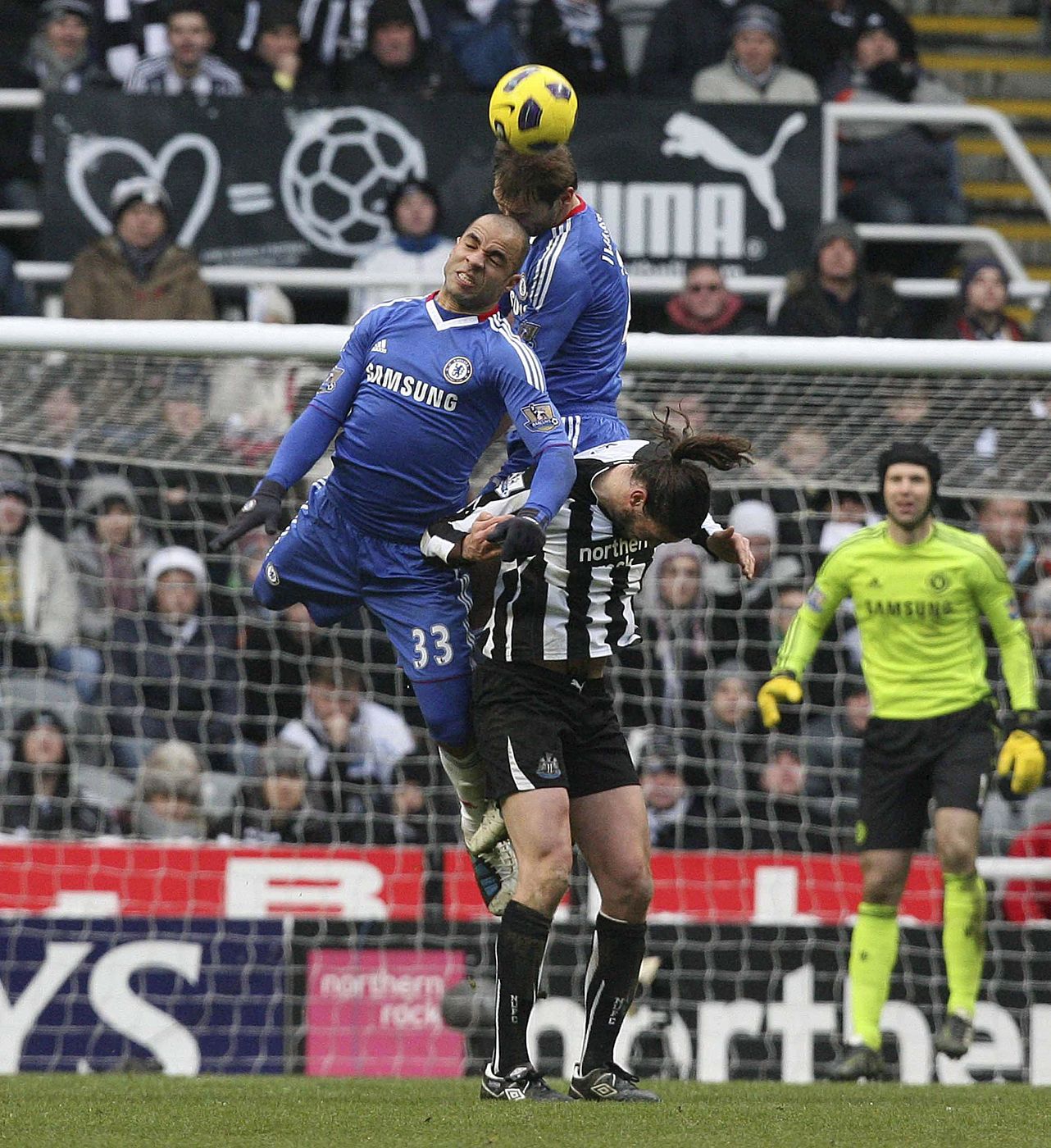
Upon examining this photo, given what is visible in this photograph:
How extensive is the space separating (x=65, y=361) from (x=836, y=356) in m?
3.46

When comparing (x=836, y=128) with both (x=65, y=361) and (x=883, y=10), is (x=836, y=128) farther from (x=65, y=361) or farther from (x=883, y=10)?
(x=65, y=361)

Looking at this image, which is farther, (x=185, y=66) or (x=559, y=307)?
(x=185, y=66)

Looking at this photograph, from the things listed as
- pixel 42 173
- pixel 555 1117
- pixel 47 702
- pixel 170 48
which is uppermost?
pixel 170 48

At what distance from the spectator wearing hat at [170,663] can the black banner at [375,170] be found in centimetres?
252

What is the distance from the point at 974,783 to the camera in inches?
323

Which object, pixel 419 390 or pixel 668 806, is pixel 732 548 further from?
pixel 668 806

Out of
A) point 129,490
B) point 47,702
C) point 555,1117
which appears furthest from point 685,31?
point 555,1117

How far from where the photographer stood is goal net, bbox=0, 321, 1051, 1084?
908 cm

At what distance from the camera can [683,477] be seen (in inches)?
223

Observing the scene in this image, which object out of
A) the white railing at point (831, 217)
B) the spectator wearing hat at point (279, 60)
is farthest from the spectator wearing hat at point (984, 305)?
the spectator wearing hat at point (279, 60)

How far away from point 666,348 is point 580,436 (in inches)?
83.4

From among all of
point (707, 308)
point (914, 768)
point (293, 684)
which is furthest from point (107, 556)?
point (914, 768)

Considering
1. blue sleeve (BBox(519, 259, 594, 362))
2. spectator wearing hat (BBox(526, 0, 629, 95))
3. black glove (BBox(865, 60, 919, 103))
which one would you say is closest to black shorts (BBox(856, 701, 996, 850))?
blue sleeve (BBox(519, 259, 594, 362))

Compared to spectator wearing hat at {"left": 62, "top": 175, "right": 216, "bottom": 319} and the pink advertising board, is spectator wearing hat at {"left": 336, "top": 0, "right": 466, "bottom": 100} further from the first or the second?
the pink advertising board
